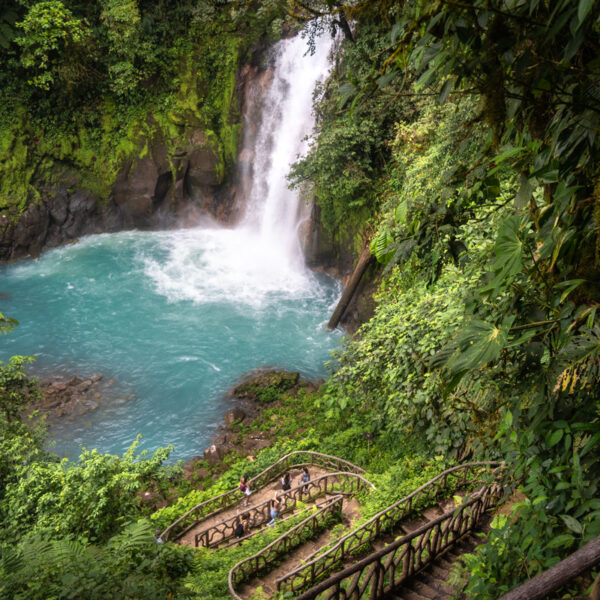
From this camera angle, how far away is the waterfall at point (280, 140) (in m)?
20.3

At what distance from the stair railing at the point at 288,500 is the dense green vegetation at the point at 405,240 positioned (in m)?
0.89

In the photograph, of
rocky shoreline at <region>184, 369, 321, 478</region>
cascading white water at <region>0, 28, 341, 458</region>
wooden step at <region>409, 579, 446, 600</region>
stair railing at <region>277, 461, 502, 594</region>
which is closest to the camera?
wooden step at <region>409, 579, 446, 600</region>

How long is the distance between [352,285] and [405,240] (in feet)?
43.0

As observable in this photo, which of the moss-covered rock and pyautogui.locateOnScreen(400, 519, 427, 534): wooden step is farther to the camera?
the moss-covered rock

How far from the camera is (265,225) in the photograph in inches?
890

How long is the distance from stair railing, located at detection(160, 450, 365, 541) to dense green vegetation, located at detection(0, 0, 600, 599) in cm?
47

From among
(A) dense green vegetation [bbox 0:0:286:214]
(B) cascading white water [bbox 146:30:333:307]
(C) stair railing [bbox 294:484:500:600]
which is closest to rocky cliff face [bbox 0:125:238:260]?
(A) dense green vegetation [bbox 0:0:286:214]

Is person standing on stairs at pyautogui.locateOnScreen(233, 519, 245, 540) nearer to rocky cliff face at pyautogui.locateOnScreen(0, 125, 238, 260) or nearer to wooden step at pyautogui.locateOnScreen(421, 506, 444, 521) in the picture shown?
wooden step at pyautogui.locateOnScreen(421, 506, 444, 521)

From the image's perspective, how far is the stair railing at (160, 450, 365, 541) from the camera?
32.8 feet

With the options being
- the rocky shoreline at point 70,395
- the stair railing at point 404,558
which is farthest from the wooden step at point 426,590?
the rocky shoreline at point 70,395

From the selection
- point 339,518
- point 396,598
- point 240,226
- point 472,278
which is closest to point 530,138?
point 396,598

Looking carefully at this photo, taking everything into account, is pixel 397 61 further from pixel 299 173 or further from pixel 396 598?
pixel 299 173

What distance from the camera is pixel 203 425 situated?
13984mm

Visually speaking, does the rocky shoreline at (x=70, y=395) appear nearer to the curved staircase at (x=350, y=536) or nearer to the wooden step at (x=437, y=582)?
the curved staircase at (x=350, y=536)
